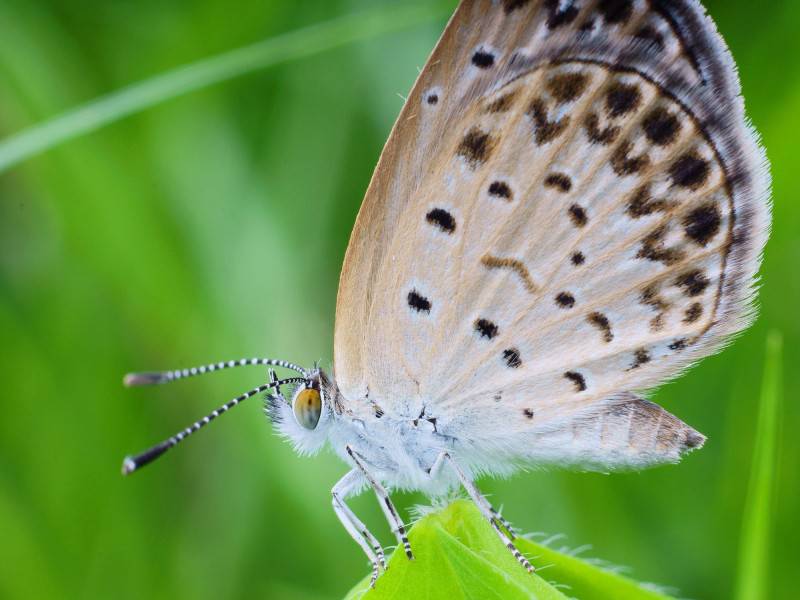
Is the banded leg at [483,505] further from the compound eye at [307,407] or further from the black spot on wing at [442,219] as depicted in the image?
the black spot on wing at [442,219]

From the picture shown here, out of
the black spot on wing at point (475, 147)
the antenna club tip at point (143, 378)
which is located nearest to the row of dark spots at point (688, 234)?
the black spot on wing at point (475, 147)

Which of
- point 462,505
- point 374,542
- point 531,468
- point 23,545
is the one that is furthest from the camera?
point 23,545

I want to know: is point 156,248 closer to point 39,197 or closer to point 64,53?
point 39,197

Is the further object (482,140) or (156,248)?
(156,248)

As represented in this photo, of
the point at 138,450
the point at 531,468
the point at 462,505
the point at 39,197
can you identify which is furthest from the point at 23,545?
the point at 462,505

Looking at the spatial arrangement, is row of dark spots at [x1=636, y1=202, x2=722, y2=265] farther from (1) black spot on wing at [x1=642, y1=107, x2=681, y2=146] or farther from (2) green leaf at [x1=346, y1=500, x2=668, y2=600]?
(2) green leaf at [x1=346, y1=500, x2=668, y2=600]

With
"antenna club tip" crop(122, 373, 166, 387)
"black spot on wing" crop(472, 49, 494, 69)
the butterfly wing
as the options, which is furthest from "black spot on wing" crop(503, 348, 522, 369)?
"antenna club tip" crop(122, 373, 166, 387)
